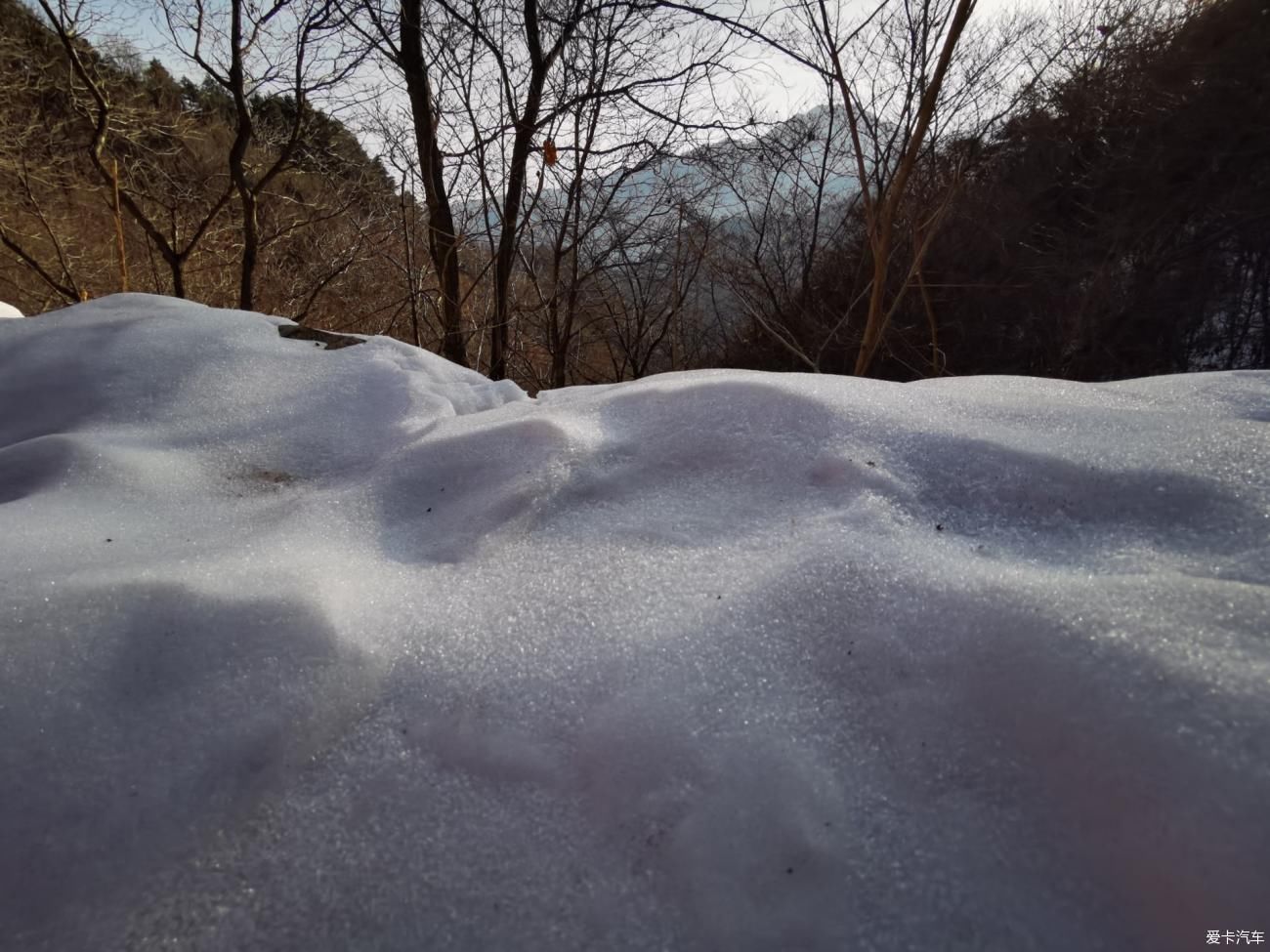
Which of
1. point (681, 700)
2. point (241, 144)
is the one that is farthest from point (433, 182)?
point (681, 700)

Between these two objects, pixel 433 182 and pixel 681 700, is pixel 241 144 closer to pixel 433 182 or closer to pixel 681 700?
pixel 433 182

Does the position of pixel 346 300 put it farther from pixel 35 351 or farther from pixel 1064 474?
pixel 1064 474

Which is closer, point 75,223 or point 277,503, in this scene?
point 277,503

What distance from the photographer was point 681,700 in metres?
0.51

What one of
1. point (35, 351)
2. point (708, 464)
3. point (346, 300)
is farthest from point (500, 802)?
point (346, 300)

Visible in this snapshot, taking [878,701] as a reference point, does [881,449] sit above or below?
above

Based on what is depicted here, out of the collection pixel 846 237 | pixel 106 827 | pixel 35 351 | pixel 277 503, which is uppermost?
pixel 846 237

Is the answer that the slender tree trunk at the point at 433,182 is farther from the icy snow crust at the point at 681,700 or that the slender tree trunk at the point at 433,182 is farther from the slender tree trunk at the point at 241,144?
the icy snow crust at the point at 681,700

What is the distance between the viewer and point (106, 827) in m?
0.44

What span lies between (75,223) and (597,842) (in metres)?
10.6

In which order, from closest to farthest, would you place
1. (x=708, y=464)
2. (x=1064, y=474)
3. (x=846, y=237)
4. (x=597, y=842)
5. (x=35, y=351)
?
(x=597, y=842) → (x=1064, y=474) → (x=708, y=464) → (x=35, y=351) → (x=846, y=237)

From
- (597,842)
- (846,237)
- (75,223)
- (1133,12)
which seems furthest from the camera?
(75,223)

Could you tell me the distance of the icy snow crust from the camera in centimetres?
40

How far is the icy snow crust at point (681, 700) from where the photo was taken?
0.40 metres
